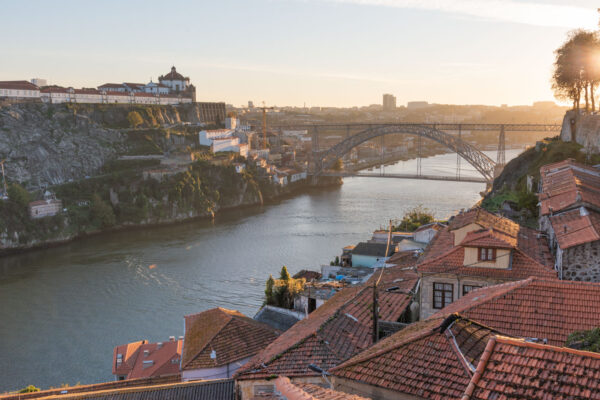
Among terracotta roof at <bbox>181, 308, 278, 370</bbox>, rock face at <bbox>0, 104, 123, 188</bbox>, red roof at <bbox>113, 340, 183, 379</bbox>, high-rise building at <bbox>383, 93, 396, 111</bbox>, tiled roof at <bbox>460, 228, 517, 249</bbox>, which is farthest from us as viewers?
high-rise building at <bbox>383, 93, 396, 111</bbox>

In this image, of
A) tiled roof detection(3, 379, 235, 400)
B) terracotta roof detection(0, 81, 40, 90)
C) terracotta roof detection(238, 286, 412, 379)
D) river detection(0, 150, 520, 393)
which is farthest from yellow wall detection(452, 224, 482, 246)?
terracotta roof detection(0, 81, 40, 90)

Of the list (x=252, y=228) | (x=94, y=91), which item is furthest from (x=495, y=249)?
(x=94, y=91)

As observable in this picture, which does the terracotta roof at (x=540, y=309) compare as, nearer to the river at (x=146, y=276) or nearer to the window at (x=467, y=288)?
the window at (x=467, y=288)

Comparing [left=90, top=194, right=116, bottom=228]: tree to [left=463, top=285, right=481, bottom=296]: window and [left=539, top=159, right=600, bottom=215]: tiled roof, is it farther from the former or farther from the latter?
[left=463, top=285, right=481, bottom=296]: window

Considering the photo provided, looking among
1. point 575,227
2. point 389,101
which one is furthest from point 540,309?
point 389,101

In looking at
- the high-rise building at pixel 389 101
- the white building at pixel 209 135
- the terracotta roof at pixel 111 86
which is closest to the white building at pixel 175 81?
the terracotta roof at pixel 111 86

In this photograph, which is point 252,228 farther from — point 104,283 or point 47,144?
point 47,144
